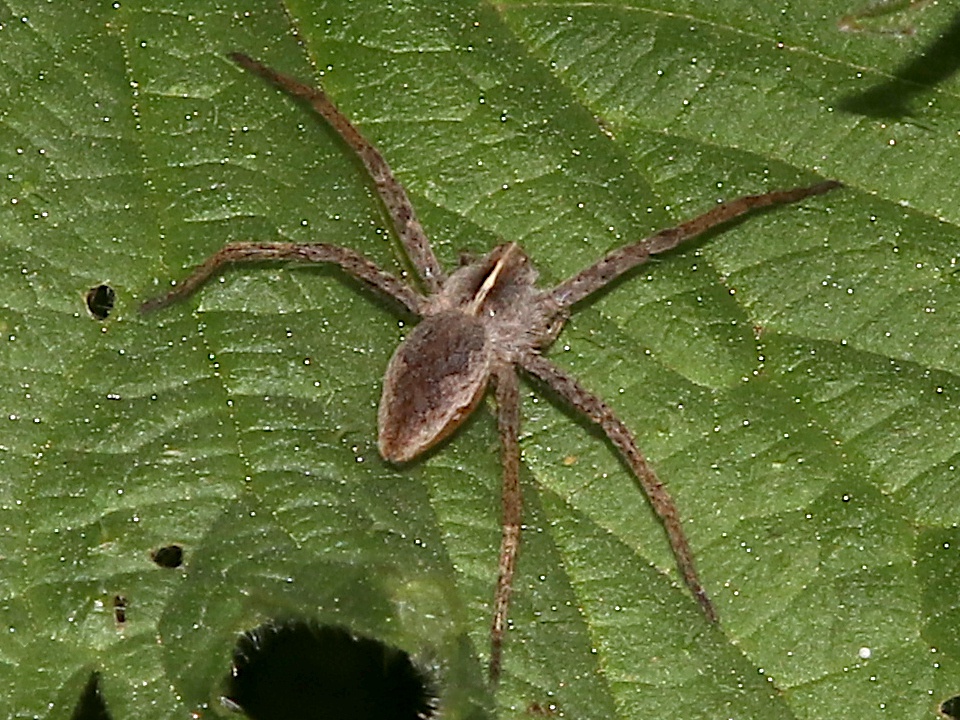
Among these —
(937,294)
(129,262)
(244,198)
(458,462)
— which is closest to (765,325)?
(937,294)

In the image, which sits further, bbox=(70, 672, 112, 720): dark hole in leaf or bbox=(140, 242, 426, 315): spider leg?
bbox=(140, 242, 426, 315): spider leg

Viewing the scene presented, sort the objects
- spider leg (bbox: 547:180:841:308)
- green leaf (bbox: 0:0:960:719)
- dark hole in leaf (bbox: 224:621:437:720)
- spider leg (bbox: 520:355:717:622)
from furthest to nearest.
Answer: spider leg (bbox: 547:180:841:308) → dark hole in leaf (bbox: 224:621:437:720) → spider leg (bbox: 520:355:717:622) → green leaf (bbox: 0:0:960:719)

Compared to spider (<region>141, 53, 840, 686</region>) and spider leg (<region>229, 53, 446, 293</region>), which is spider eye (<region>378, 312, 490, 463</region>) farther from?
spider leg (<region>229, 53, 446, 293</region>)

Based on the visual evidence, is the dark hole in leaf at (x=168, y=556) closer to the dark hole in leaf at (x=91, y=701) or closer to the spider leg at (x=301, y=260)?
the dark hole in leaf at (x=91, y=701)

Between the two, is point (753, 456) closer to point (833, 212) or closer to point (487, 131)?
point (833, 212)

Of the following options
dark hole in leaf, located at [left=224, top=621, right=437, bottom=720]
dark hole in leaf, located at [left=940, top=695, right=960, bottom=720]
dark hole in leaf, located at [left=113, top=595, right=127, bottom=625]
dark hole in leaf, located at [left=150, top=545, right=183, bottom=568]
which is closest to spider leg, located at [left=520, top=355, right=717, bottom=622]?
dark hole in leaf, located at [left=940, top=695, right=960, bottom=720]

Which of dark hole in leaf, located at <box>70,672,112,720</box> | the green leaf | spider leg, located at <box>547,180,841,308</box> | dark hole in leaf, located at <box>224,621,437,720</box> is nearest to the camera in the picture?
dark hole in leaf, located at <box>70,672,112,720</box>

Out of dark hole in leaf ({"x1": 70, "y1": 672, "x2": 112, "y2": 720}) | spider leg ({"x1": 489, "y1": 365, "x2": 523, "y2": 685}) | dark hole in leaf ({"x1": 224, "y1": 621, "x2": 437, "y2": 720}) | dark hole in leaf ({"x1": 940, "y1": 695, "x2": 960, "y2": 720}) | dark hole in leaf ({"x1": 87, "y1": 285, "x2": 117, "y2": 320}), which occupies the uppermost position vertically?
dark hole in leaf ({"x1": 87, "y1": 285, "x2": 117, "y2": 320})

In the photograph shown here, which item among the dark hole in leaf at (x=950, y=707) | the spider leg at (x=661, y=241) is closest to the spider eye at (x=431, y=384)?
the spider leg at (x=661, y=241)
